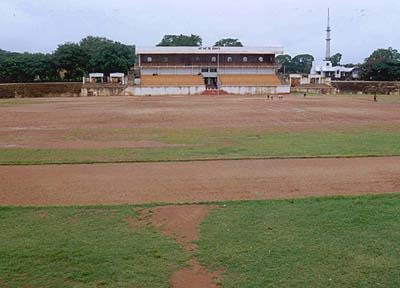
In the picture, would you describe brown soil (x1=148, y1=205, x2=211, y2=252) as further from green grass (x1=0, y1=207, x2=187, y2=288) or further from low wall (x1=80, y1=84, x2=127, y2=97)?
low wall (x1=80, y1=84, x2=127, y2=97)

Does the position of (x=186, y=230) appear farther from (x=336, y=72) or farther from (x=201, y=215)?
(x=336, y=72)

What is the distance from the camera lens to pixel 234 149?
1795 cm

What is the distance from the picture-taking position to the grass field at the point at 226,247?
233 inches

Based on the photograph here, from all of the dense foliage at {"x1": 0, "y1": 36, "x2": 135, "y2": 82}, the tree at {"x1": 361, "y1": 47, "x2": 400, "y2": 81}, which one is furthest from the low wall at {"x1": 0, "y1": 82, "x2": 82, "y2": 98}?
the tree at {"x1": 361, "y1": 47, "x2": 400, "y2": 81}

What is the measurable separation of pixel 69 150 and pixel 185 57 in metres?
68.1

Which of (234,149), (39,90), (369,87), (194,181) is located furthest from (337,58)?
(194,181)

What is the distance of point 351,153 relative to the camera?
54.3ft

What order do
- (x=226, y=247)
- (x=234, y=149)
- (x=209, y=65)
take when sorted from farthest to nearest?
(x=209, y=65) < (x=234, y=149) < (x=226, y=247)

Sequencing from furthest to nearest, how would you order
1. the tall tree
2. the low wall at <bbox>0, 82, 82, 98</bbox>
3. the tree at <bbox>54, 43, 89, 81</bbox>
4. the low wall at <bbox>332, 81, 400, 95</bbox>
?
1. the tall tree
2. the tree at <bbox>54, 43, 89, 81</bbox>
3. the low wall at <bbox>332, 81, 400, 95</bbox>
4. the low wall at <bbox>0, 82, 82, 98</bbox>

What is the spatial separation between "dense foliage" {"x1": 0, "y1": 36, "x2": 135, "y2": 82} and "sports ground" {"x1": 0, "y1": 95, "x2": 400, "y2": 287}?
7005 centimetres

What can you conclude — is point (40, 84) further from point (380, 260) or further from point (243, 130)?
point (380, 260)

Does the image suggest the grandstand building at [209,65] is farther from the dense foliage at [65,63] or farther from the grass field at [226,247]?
the grass field at [226,247]

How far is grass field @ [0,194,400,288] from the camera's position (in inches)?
233

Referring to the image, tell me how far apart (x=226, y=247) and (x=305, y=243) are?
1.17 meters
